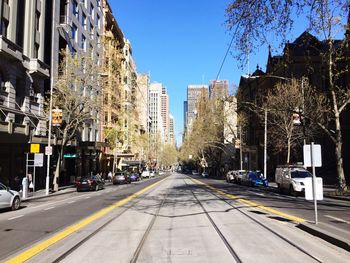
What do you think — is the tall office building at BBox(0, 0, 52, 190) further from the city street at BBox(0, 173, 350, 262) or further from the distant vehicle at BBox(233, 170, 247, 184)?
the distant vehicle at BBox(233, 170, 247, 184)

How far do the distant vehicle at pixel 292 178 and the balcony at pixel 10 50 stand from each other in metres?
22.8

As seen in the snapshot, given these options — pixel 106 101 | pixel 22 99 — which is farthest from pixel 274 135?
pixel 22 99

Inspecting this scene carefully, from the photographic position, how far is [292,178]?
3131 cm

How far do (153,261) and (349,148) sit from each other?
1980 inches

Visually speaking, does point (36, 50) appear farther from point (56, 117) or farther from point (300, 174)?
point (300, 174)

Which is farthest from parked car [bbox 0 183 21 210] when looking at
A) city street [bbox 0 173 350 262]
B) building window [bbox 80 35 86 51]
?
building window [bbox 80 35 86 51]

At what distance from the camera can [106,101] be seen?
150ft

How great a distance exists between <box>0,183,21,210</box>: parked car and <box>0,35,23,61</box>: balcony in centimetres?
1520

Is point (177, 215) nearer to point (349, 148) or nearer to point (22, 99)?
point (22, 99)

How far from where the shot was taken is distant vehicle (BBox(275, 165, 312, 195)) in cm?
2995

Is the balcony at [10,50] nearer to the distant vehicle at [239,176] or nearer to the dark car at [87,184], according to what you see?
the dark car at [87,184]

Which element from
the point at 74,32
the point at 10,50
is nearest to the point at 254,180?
the point at 10,50

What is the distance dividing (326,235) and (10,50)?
29715mm

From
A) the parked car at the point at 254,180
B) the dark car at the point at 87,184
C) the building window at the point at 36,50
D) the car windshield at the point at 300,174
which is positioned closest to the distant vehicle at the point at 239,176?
the parked car at the point at 254,180
